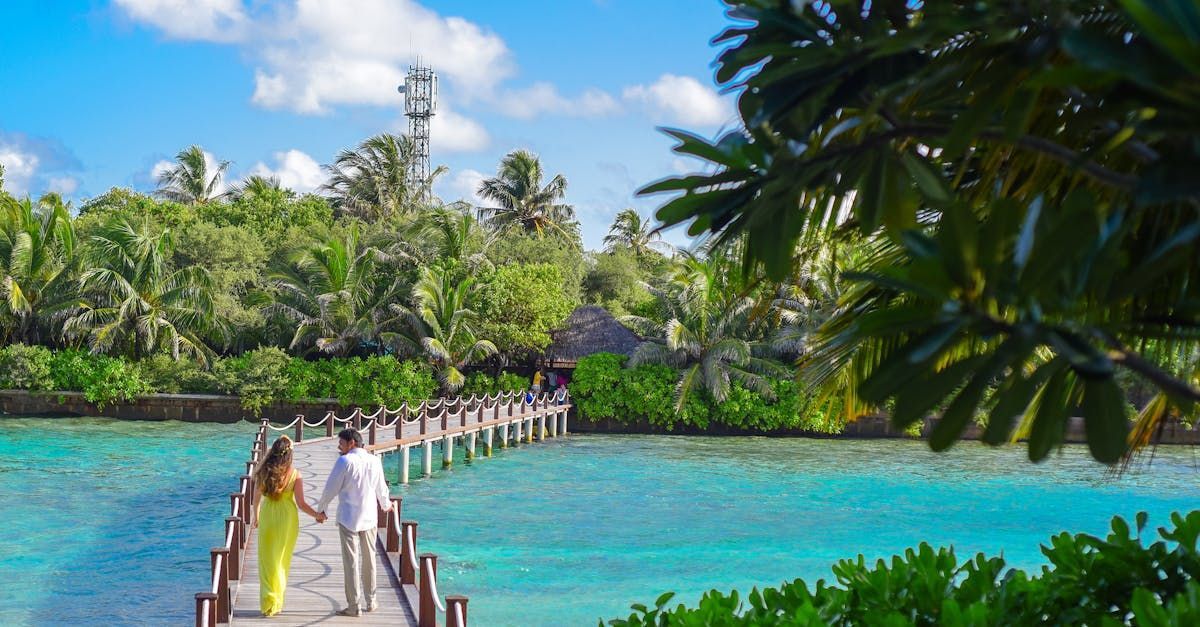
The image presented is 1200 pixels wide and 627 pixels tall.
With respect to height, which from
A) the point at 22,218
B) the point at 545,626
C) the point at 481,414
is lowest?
the point at 545,626

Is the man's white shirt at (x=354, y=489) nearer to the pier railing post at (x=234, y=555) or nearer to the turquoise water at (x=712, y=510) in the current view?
the pier railing post at (x=234, y=555)

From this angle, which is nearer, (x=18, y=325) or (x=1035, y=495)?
(x=1035, y=495)

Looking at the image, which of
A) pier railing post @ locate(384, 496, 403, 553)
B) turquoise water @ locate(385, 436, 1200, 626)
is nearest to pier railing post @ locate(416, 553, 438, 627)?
pier railing post @ locate(384, 496, 403, 553)

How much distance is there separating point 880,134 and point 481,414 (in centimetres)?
2541

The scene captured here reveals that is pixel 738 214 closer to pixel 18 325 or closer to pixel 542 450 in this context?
pixel 542 450

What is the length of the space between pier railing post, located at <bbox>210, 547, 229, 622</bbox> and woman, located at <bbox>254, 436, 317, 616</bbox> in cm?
27

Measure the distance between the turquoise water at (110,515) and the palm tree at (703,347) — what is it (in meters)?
11.8

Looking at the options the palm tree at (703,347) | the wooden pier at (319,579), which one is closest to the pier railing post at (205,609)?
the wooden pier at (319,579)

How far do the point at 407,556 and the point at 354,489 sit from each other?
1614 millimetres

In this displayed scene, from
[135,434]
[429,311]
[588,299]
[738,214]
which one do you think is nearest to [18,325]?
[135,434]

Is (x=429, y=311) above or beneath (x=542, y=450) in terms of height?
above

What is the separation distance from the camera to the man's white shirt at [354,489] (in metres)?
8.27

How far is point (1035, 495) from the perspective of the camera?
2419 centimetres

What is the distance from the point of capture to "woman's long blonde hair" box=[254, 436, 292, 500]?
26.7ft
